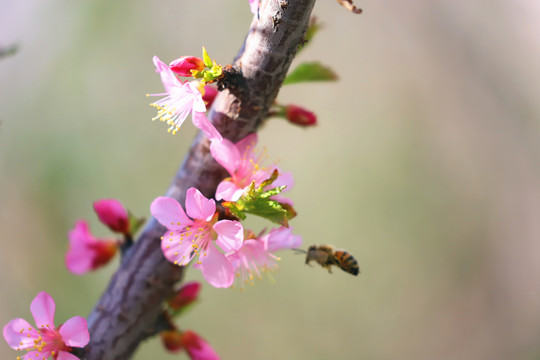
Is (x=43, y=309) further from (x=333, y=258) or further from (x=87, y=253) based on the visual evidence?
(x=333, y=258)

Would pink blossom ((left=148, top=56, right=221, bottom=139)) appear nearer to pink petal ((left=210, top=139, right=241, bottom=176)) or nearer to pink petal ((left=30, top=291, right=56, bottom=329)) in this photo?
pink petal ((left=210, top=139, right=241, bottom=176))

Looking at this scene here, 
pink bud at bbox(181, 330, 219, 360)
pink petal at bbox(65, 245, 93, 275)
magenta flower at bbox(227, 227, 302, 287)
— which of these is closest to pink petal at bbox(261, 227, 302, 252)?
magenta flower at bbox(227, 227, 302, 287)

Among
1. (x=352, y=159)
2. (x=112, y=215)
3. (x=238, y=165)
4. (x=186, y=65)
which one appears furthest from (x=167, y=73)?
(x=352, y=159)

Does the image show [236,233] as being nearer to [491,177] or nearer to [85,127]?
[85,127]

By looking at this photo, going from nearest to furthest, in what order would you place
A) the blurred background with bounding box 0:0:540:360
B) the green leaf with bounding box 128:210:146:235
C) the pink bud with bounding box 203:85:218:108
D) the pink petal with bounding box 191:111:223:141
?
1. the pink petal with bounding box 191:111:223:141
2. the pink bud with bounding box 203:85:218:108
3. the green leaf with bounding box 128:210:146:235
4. the blurred background with bounding box 0:0:540:360

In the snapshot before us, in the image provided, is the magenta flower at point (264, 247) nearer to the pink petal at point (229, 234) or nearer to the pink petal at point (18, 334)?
the pink petal at point (229, 234)
